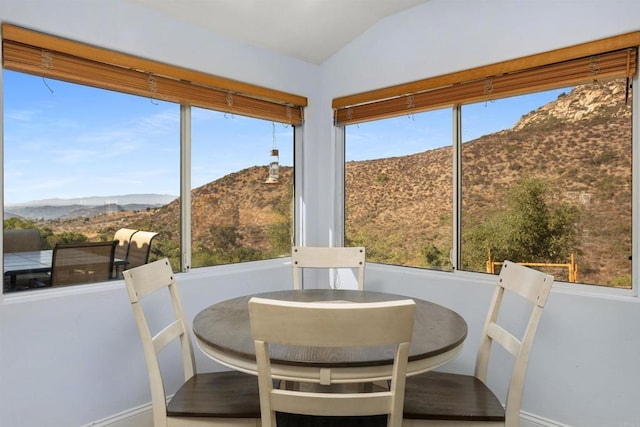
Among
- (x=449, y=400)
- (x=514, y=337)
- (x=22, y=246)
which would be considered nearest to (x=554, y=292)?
(x=514, y=337)

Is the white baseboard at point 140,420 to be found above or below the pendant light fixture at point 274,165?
below

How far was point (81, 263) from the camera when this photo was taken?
6.88 ft

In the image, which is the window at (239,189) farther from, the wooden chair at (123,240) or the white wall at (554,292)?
the white wall at (554,292)

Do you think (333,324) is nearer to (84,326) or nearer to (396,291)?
(84,326)

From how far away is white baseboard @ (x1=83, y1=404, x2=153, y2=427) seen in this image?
2035 millimetres

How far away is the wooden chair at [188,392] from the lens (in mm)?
1440

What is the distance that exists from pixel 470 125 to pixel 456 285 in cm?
98

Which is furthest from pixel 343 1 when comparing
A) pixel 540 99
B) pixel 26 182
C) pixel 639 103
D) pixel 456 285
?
pixel 26 182

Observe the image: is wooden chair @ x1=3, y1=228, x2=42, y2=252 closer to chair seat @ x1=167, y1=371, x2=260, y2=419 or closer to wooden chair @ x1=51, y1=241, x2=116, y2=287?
wooden chair @ x1=51, y1=241, x2=116, y2=287

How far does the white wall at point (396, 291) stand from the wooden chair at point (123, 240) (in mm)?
245

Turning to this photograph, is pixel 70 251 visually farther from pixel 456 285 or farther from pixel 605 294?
pixel 605 294

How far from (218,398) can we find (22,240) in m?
1.24

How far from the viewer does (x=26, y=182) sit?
6.39 ft

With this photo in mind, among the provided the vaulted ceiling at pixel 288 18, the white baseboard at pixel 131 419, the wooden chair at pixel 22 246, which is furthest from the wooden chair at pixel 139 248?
the vaulted ceiling at pixel 288 18
